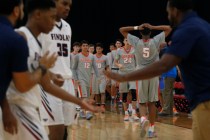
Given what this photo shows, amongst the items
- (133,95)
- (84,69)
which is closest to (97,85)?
(84,69)

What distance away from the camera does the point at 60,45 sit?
15.9ft

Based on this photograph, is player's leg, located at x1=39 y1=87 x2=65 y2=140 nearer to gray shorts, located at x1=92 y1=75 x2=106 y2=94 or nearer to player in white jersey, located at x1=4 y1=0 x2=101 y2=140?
player in white jersey, located at x1=4 y1=0 x2=101 y2=140

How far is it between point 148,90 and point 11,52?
18.2ft

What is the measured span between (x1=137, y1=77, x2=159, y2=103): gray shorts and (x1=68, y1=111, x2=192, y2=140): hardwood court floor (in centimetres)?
75

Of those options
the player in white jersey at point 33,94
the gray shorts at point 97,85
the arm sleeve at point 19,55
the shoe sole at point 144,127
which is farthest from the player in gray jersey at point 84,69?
the arm sleeve at point 19,55

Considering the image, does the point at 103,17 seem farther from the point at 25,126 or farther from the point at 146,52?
the point at 25,126

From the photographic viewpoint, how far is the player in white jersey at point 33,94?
3430mm

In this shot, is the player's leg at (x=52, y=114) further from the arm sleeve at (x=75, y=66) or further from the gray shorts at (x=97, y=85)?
the gray shorts at (x=97, y=85)

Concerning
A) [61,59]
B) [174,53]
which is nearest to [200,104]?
[174,53]

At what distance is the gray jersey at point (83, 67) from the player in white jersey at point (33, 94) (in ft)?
28.3

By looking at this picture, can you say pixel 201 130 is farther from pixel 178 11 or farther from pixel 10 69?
pixel 10 69

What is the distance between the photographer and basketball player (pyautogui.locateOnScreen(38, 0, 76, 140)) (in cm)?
469

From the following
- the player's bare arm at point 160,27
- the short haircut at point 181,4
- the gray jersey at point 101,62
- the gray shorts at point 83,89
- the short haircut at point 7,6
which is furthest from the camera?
the gray jersey at point 101,62

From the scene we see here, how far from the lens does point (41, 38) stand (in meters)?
4.65
